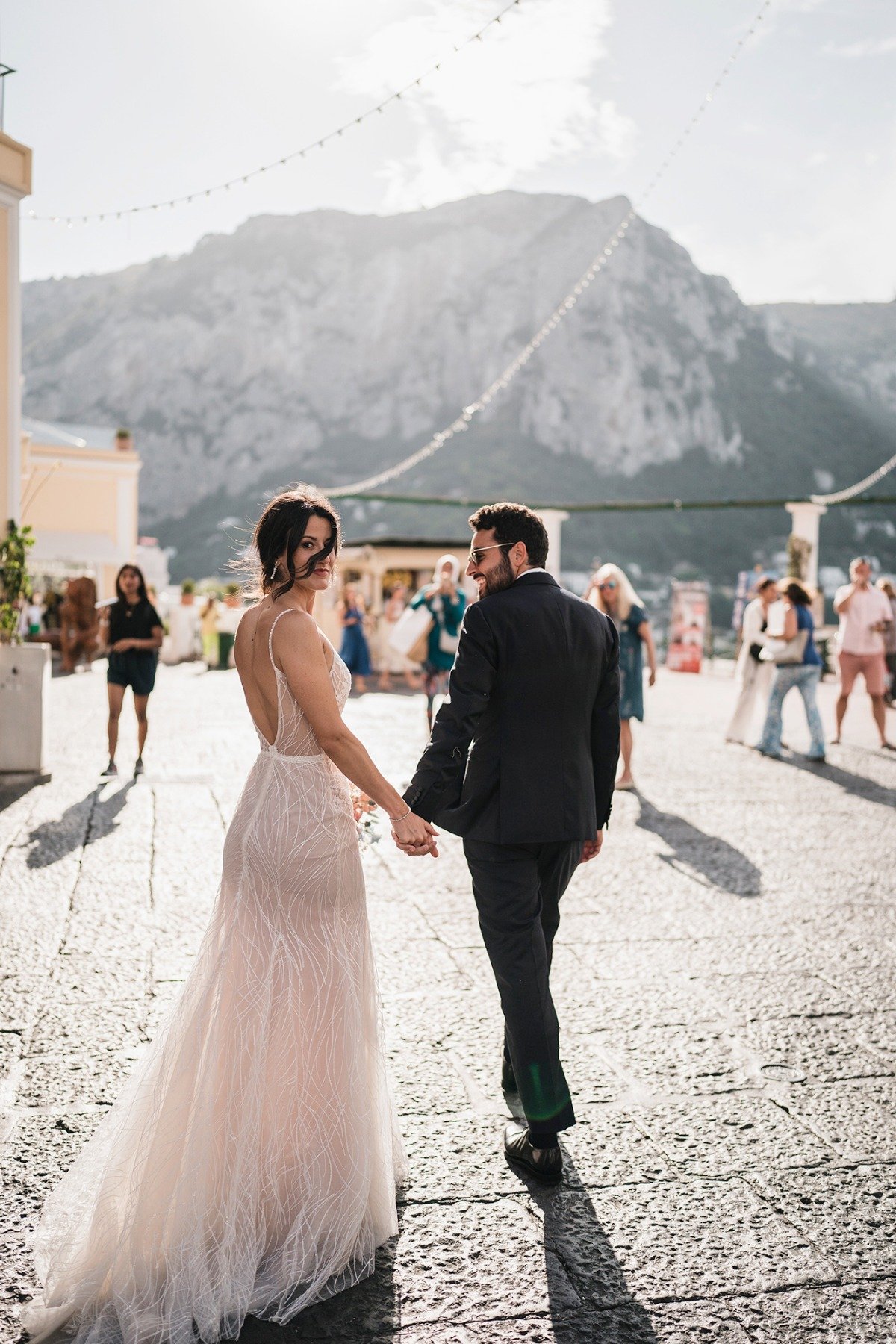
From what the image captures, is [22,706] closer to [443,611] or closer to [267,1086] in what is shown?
[443,611]

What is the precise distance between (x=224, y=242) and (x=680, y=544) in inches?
3850

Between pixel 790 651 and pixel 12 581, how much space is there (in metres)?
6.96

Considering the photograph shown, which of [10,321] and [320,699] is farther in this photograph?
[10,321]

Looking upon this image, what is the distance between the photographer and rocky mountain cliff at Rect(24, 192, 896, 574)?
113m

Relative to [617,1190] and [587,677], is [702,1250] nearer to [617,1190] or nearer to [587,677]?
[617,1190]

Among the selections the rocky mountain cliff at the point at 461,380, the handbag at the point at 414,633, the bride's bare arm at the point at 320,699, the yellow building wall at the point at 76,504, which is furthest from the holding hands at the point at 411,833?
the rocky mountain cliff at the point at 461,380

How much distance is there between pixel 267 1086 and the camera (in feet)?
7.92

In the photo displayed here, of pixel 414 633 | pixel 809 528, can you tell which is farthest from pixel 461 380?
pixel 414 633

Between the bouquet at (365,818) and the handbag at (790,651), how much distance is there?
782cm

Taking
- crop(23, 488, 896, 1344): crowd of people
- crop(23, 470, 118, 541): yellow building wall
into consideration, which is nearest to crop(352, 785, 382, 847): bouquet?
crop(23, 488, 896, 1344): crowd of people

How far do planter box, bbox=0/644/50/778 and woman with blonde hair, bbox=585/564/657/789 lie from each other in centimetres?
441

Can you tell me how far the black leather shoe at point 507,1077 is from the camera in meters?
3.29

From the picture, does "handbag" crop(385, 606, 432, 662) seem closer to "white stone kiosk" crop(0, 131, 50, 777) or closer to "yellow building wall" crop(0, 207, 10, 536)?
"white stone kiosk" crop(0, 131, 50, 777)

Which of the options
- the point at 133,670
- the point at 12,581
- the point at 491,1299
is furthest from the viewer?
the point at 12,581
